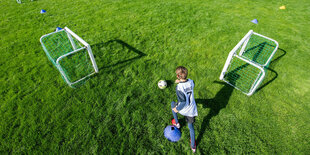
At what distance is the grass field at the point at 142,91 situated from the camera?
13.7 feet

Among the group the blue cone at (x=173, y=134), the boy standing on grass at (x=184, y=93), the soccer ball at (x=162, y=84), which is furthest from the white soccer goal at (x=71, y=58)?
the blue cone at (x=173, y=134)

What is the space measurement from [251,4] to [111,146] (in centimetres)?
1291

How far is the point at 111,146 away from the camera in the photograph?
13.3ft

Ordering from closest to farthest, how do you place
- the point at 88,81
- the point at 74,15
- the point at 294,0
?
1. the point at 88,81
2. the point at 74,15
3. the point at 294,0

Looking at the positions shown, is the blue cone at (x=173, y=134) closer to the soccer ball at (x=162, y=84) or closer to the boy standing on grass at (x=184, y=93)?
the boy standing on grass at (x=184, y=93)

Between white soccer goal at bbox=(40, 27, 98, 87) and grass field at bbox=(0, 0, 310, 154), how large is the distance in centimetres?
33

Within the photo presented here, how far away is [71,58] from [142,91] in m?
3.23

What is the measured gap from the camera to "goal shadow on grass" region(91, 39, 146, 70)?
20.5 feet

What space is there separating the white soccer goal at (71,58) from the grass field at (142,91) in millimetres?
333

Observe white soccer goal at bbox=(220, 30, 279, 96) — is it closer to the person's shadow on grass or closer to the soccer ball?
the person's shadow on grass

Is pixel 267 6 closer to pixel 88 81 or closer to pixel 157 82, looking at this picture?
pixel 157 82

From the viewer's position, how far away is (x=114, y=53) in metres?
6.72

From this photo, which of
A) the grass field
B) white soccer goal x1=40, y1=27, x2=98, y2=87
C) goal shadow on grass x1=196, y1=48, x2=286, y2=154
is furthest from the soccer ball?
white soccer goal x1=40, y1=27, x2=98, y2=87

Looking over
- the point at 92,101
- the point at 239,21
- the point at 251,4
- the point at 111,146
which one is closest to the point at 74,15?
the point at 92,101
